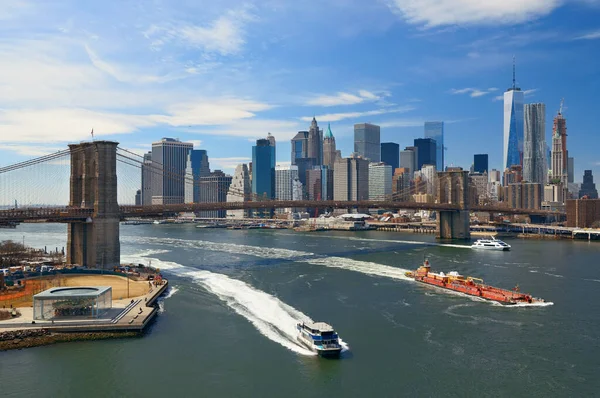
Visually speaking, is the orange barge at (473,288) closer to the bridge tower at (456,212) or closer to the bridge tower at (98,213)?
the bridge tower at (98,213)

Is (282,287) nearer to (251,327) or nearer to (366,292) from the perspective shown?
(366,292)

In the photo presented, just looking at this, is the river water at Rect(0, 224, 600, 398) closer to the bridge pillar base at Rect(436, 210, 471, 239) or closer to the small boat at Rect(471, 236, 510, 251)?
the small boat at Rect(471, 236, 510, 251)

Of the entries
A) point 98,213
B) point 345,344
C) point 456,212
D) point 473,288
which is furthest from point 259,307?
point 456,212

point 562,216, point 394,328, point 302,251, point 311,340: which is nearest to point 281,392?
point 311,340

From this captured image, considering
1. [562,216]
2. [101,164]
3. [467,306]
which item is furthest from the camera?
[562,216]

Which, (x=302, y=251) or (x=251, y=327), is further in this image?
(x=302, y=251)

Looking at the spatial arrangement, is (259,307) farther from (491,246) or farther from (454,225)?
(454,225)
